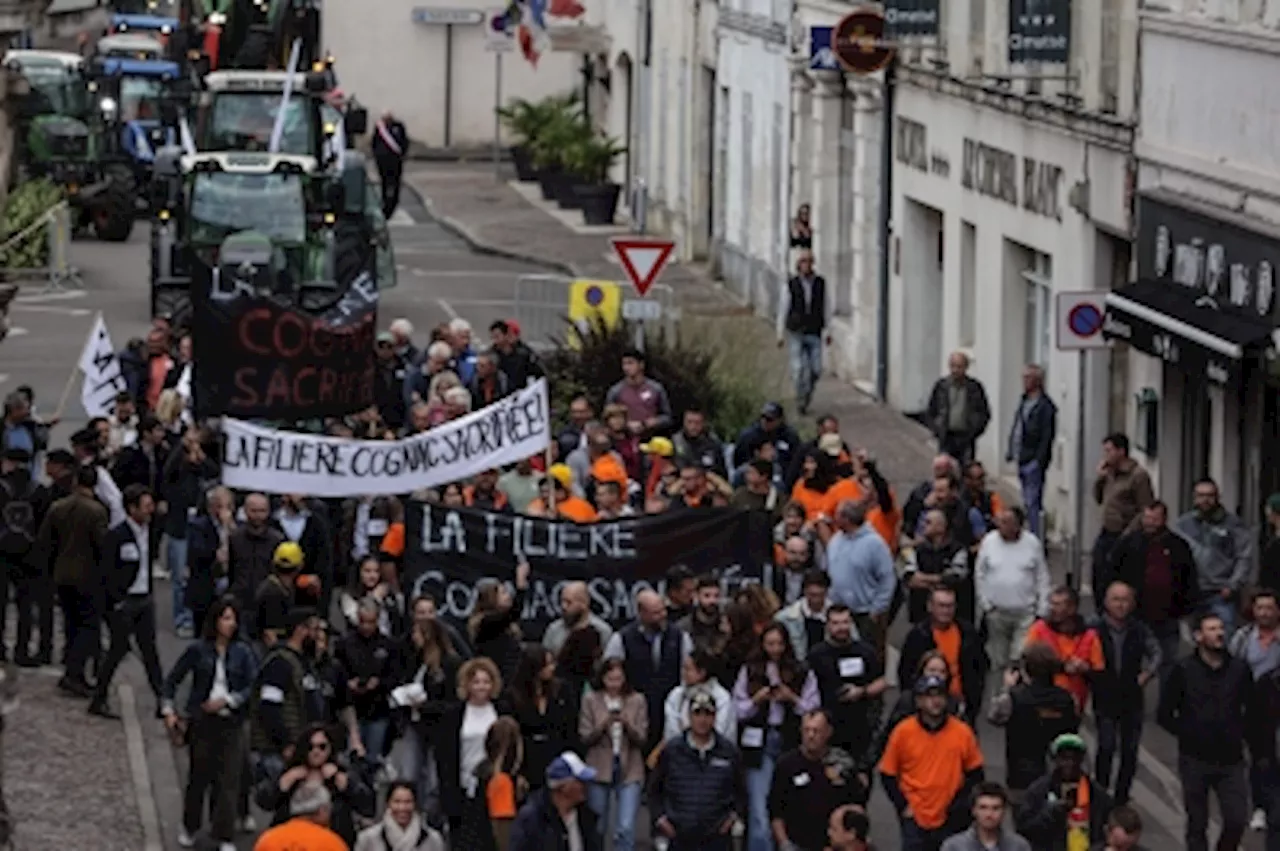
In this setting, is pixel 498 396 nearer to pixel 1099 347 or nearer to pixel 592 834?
pixel 1099 347

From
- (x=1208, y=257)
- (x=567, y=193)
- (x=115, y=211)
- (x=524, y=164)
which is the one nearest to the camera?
(x=1208, y=257)

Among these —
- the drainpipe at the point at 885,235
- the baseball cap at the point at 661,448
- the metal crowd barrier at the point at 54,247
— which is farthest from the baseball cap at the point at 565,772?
the metal crowd barrier at the point at 54,247

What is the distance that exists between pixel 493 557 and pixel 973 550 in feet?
11.0

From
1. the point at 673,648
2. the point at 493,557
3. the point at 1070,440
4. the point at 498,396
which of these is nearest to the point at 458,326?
the point at 498,396

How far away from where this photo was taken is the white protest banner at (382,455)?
23250mm

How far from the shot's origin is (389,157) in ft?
202

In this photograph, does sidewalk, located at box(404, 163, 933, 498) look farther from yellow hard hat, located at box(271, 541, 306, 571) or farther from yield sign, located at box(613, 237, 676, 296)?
yellow hard hat, located at box(271, 541, 306, 571)

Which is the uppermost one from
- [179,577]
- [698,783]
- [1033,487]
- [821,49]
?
[821,49]

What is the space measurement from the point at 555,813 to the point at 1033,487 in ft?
40.6

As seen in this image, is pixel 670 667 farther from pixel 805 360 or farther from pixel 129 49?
pixel 129 49

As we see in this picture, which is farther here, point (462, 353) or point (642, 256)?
point (462, 353)

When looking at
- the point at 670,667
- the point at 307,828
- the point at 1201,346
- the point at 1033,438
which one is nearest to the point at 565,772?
the point at 307,828

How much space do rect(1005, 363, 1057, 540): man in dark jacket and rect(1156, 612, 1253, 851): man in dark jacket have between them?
9.32 meters

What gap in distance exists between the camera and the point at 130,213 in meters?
56.4
